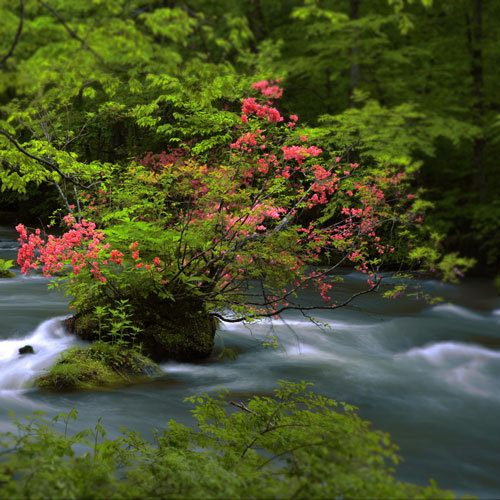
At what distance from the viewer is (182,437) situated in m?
3.61

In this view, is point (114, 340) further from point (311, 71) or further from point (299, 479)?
point (311, 71)

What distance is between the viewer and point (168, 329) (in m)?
7.10

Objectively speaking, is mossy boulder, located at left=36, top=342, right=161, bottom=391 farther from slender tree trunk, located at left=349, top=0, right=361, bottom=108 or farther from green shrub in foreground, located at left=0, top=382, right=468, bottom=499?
slender tree trunk, located at left=349, top=0, right=361, bottom=108

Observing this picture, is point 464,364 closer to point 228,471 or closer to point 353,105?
point 228,471

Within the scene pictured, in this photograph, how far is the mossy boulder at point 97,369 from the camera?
568 cm

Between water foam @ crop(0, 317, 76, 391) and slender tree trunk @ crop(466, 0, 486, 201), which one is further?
slender tree trunk @ crop(466, 0, 486, 201)

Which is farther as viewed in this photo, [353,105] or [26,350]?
[353,105]

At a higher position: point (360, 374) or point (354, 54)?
point (354, 54)

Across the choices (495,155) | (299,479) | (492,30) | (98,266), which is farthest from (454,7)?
(299,479)

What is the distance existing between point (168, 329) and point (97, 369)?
1408 millimetres

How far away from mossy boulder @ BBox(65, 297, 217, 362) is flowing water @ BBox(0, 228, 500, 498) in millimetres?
Answer: 215

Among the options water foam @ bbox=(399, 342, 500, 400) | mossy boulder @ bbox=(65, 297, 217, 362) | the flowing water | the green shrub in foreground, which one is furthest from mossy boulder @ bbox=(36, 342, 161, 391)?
water foam @ bbox=(399, 342, 500, 400)

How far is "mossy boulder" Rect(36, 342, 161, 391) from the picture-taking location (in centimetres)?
568

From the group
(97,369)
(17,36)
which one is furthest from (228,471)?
(97,369)
